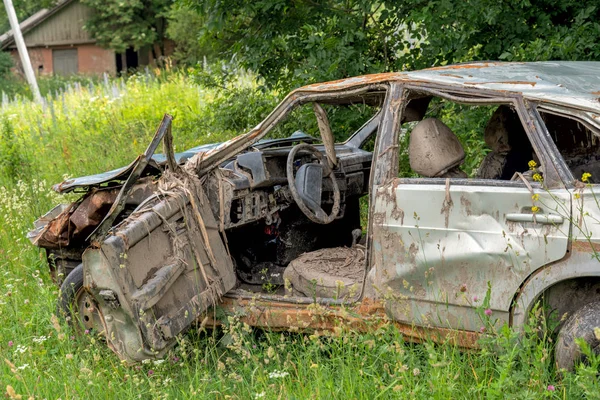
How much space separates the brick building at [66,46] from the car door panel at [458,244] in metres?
41.0

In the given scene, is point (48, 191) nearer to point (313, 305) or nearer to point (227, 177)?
point (227, 177)

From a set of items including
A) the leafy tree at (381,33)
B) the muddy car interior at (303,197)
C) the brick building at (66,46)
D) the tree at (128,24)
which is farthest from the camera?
the brick building at (66,46)

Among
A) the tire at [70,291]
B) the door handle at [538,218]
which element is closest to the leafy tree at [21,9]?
the tire at [70,291]

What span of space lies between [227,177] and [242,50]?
355 centimetres

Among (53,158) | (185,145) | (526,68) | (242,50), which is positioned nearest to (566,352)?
(526,68)

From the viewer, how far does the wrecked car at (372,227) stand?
380 cm

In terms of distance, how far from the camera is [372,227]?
430 cm

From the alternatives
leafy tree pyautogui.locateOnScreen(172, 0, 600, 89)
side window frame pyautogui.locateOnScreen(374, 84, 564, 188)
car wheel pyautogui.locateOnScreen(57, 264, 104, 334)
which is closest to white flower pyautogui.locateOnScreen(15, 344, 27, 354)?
car wheel pyautogui.locateOnScreen(57, 264, 104, 334)

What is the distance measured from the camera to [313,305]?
14.0 ft

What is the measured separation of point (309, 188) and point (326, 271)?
537 mm

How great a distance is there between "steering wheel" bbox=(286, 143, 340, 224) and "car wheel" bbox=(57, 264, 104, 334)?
1517 mm

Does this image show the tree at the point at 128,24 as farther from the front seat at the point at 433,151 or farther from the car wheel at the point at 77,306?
the front seat at the point at 433,151

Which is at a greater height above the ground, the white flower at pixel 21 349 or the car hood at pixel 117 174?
the car hood at pixel 117 174

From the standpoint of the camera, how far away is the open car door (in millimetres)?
4398
